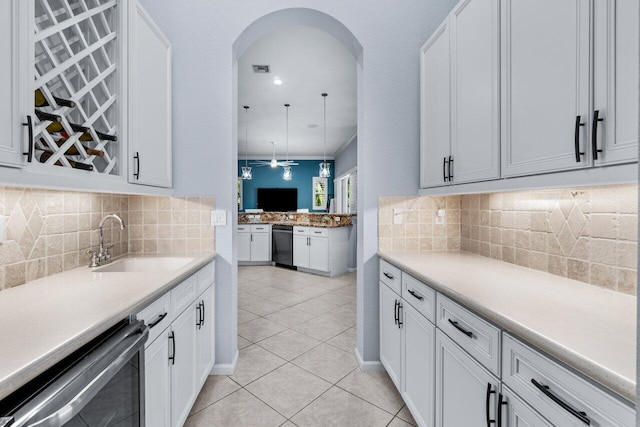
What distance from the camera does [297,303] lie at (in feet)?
13.3

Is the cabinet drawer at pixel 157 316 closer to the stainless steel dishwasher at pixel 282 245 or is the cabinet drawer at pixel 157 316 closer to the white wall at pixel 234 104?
the white wall at pixel 234 104

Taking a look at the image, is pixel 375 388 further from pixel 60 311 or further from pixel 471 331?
pixel 60 311

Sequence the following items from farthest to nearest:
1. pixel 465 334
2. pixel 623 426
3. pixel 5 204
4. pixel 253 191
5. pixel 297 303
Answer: pixel 253 191
pixel 297 303
pixel 5 204
pixel 465 334
pixel 623 426

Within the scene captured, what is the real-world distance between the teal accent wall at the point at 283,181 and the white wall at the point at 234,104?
796cm

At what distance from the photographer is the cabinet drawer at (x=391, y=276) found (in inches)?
76.1

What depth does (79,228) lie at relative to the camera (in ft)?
5.74

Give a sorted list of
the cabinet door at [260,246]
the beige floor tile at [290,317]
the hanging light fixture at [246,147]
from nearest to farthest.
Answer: the beige floor tile at [290,317] < the hanging light fixture at [246,147] < the cabinet door at [260,246]

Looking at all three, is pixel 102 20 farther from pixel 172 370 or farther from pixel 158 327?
pixel 172 370

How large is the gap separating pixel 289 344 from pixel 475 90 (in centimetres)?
242

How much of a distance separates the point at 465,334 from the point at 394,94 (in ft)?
5.82

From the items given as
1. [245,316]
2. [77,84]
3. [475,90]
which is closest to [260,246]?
[245,316]

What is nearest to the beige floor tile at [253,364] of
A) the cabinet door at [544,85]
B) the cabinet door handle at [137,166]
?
the cabinet door handle at [137,166]

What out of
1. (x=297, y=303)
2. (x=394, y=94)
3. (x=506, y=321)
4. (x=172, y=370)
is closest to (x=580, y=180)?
(x=506, y=321)

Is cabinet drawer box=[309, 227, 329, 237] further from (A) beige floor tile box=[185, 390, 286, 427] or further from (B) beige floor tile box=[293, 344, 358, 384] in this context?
(A) beige floor tile box=[185, 390, 286, 427]
